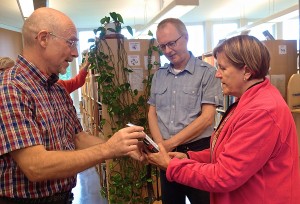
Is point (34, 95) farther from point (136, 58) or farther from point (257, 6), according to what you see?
point (257, 6)

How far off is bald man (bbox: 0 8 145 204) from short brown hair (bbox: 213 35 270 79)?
52 cm

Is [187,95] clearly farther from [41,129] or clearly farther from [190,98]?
[41,129]

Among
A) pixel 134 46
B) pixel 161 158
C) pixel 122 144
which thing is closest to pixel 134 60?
pixel 134 46

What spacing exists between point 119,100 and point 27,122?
5.74 ft

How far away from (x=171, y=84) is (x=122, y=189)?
1.44 metres

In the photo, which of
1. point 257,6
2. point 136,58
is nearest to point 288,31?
point 257,6

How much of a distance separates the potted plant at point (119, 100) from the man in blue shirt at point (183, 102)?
35.6 inches

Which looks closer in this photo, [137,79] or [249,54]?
[249,54]

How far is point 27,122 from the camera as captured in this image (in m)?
1.08

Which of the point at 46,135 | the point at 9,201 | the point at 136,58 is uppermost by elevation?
the point at 136,58

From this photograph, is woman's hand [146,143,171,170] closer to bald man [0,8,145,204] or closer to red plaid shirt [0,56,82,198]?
bald man [0,8,145,204]

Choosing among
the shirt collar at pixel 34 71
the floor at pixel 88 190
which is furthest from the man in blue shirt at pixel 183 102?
the floor at pixel 88 190

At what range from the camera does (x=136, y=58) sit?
2875 mm

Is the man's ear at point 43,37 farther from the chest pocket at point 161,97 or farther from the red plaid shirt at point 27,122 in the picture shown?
the chest pocket at point 161,97
